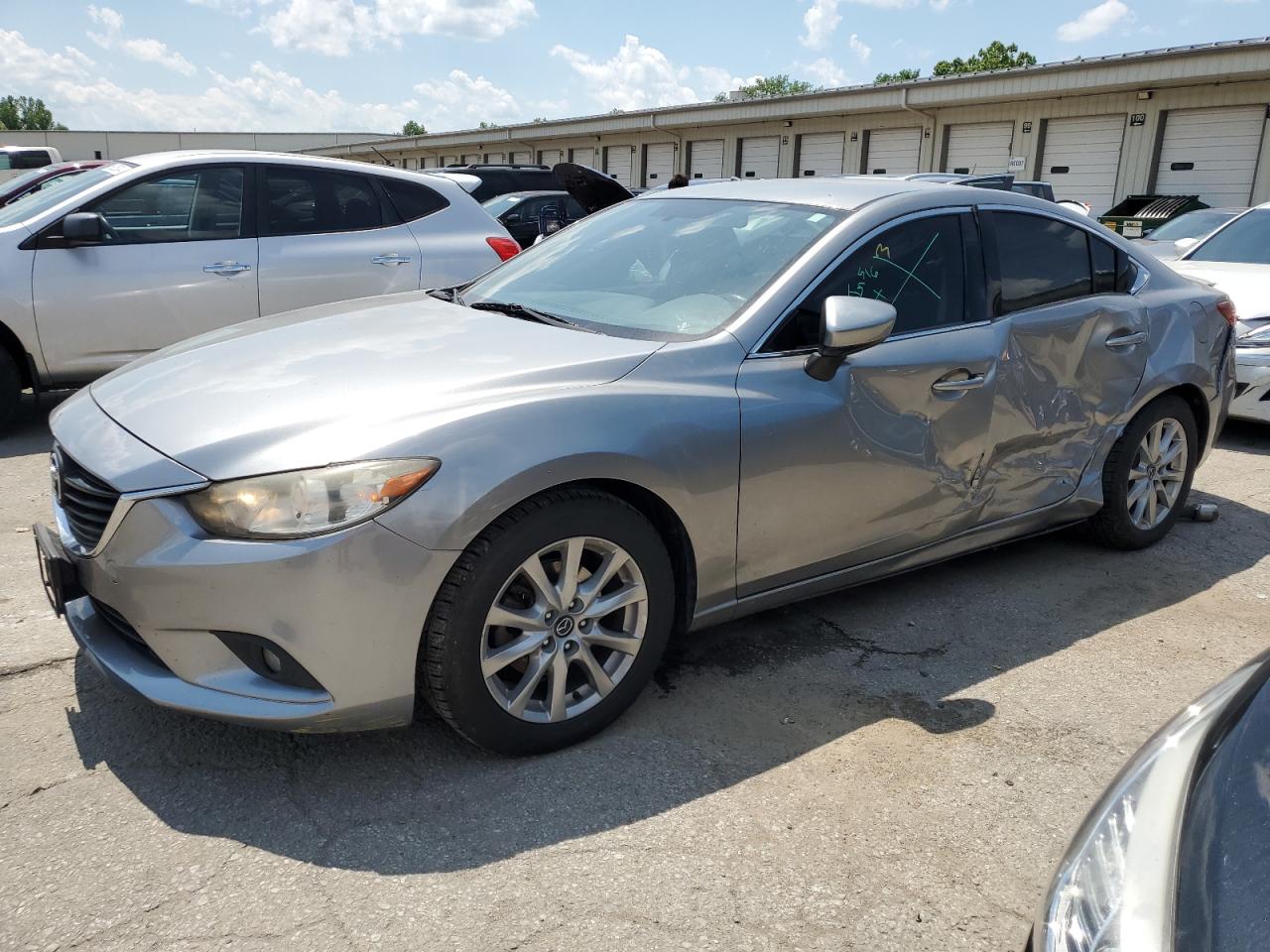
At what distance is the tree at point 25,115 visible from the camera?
12589 centimetres

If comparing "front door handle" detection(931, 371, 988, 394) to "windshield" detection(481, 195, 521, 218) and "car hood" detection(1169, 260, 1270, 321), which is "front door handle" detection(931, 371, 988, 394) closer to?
"car hood" detection(1169, 260, 1270, 321)

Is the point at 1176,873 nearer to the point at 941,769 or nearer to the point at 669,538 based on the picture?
the point at 941,769

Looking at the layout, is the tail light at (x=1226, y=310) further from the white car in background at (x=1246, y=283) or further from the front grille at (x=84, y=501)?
the front grille at (x=84, y=501)

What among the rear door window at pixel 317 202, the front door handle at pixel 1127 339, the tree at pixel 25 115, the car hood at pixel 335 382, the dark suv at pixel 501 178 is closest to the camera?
the car hood at pixel 335 382

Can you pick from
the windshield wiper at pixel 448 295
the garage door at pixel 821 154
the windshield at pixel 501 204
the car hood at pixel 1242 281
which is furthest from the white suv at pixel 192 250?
the garage door at pixel 821 154

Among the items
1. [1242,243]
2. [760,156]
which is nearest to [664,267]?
[1242,243]

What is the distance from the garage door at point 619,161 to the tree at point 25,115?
118 metres

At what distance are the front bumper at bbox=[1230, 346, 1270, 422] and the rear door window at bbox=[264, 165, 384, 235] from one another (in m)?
5.76

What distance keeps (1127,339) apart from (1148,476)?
690mm

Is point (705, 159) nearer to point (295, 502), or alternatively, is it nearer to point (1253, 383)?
point (1253, 383)

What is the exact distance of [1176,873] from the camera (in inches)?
52.8

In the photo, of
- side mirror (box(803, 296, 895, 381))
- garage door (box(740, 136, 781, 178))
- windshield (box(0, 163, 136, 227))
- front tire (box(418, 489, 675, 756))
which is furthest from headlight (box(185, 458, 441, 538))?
garage door (box(740, 136, 781, 178))

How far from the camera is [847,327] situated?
3033mm

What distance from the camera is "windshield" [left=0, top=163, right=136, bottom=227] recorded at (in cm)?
603
